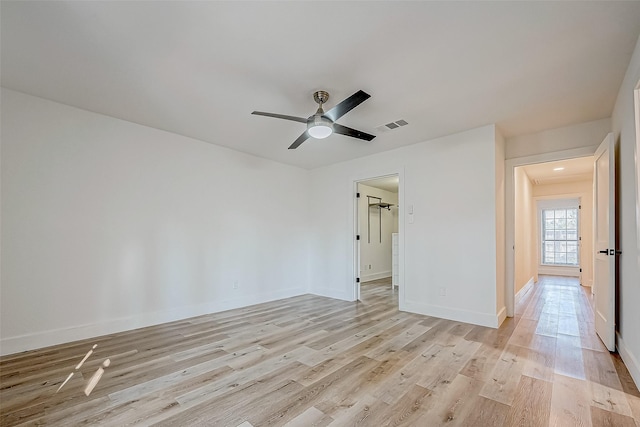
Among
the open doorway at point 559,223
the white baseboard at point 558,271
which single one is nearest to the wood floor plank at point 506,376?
the open doorway at point 559,223

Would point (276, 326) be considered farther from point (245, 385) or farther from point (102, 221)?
point (102, 221)

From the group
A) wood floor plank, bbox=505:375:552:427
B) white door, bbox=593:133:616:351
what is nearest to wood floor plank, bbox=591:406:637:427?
wood floor plank, bbox=505:375:552:427

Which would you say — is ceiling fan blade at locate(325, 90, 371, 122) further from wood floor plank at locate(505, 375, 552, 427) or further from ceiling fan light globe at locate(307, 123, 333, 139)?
wood floor plank at locate(505, 375, 552, 427)

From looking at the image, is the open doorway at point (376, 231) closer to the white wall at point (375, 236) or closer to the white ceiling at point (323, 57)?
the white wall at point (375, 236)

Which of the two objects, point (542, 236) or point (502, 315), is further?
point (542, 236)

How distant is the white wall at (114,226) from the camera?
2.79 m

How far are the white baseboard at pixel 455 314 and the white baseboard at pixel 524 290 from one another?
1517 mm

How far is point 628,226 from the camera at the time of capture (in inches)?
95.9

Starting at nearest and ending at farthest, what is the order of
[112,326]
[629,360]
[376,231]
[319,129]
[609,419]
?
[609,419]
[629,360]
[319,129]
[112,326]
[376,231]

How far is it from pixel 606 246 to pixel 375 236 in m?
4.45

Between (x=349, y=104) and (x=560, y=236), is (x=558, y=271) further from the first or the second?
(x=349, y=104)

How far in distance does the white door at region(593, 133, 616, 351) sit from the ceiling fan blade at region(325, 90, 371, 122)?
256 centimetres

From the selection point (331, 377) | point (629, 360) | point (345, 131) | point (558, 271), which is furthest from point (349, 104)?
point (558, 271)

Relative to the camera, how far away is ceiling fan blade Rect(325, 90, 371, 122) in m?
2.22
